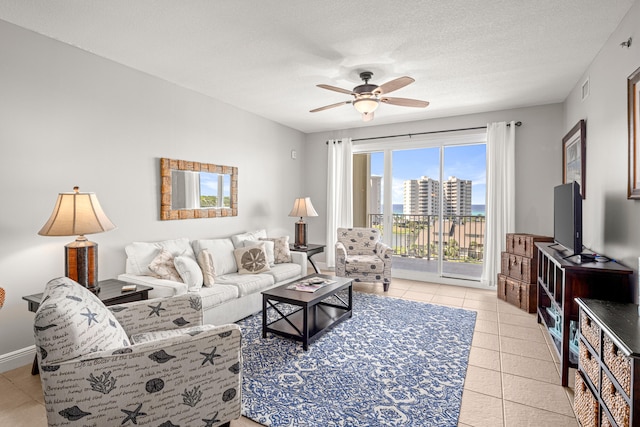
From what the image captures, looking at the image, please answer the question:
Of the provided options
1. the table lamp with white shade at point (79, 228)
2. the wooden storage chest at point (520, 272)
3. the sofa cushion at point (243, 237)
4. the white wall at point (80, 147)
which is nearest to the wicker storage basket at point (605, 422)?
the wooden storage chest at point (520, 272)

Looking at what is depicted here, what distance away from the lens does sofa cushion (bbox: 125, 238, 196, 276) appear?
310cm

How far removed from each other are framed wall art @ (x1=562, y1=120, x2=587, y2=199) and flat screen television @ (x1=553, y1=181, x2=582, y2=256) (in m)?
0.47

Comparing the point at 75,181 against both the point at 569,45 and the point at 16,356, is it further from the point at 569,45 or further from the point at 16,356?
the point at 569,45

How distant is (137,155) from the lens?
3.34 metres

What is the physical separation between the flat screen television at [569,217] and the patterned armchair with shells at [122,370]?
2495 mm

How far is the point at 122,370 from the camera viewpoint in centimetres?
146

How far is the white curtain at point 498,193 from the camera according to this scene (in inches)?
177

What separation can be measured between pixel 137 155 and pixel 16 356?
6.37 ft

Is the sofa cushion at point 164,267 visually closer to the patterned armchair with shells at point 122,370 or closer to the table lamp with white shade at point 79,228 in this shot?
the table lamp with white shade at point 79,228

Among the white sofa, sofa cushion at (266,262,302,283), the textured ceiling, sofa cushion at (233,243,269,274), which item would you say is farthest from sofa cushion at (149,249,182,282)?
the textured ceiling

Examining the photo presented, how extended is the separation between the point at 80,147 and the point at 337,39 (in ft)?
7.89

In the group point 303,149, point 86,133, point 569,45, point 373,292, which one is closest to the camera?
point 569,45

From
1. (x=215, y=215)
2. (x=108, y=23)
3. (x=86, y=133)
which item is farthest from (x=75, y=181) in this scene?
(x=215, y=215)

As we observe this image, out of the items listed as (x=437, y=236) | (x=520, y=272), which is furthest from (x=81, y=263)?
(x=437, y=236)
